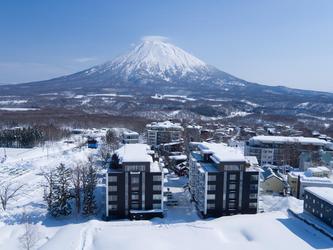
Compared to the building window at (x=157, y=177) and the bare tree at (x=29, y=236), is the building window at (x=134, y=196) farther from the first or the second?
the bare tree at (x=29, y=236)

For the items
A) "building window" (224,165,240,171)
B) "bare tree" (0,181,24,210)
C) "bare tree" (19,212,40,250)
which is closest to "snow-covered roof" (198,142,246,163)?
"building window" (224,165,240,171)

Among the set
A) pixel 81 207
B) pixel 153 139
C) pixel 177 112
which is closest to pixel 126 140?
pixel 153 139

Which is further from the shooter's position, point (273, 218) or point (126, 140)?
point (126, 140)

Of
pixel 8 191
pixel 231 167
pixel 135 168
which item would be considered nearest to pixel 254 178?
pixel 231 167

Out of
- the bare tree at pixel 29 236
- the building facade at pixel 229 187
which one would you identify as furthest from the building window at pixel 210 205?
the bare tree at pixel 29 236

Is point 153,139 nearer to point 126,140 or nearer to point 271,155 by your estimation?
point 126,140

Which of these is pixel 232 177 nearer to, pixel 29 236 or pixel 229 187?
pixel 229 187
